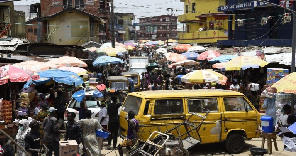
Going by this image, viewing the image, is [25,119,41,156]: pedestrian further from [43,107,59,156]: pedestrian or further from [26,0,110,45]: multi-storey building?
[26,0,110,45]: multi-storey building

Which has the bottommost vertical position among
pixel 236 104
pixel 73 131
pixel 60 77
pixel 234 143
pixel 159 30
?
pixel 234 143

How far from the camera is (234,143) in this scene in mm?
12422

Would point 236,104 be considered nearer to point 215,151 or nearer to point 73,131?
point 215,151

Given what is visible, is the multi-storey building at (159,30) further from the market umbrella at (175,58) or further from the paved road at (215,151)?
the paved road at (215,151)

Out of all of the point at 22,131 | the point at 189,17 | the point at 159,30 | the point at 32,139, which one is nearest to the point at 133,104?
the point at 32,139

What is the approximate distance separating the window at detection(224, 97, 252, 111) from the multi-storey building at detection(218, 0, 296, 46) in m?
17.6

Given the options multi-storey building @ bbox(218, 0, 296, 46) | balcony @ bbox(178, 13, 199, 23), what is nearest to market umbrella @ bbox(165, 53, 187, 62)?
multi-storey building @ bbox(218, 0, 296, 46)

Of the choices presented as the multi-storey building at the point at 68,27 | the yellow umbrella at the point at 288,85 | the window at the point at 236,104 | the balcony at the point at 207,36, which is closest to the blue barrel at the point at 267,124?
the window at the point at 236,104

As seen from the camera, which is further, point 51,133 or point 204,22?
point 204,22

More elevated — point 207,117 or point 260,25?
point 260,25

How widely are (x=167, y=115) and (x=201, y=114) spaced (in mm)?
1049

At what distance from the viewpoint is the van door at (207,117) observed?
11.9m

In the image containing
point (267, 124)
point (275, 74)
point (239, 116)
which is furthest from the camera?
point (275, 74)

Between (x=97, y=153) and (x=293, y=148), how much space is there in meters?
5.11
